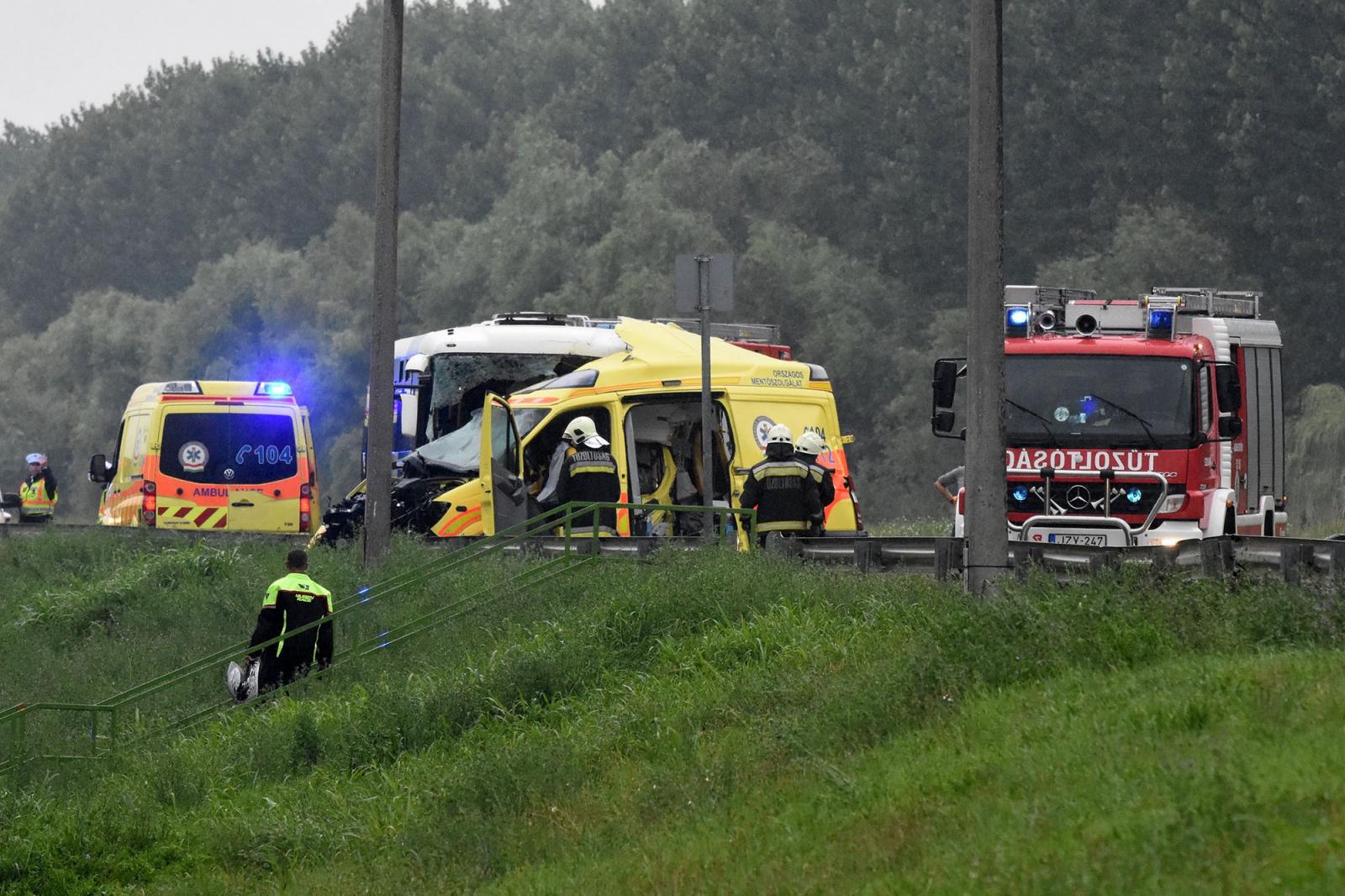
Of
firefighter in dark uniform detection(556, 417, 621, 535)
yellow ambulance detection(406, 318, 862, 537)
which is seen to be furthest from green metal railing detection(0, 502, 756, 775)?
yellow ambulance detection(406, 318, 862, 537)

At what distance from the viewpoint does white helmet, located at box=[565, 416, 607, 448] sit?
18375 millimetres

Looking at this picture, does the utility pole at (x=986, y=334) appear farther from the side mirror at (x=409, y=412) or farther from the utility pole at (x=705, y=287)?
the side mirror at (x=409, y=412)

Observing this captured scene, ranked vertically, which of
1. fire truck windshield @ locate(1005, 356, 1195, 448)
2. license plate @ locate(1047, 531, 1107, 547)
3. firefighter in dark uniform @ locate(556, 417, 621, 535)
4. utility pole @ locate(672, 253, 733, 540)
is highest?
utility pole @ locate(672, 253, 733, 540)

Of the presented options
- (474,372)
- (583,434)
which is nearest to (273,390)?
(474,372)

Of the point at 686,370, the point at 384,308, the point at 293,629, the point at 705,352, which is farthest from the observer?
the point at 686,370

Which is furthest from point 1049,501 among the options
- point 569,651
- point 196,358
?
point 196,358

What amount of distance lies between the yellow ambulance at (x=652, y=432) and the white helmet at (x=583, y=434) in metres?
0.65

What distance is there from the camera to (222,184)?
3487 inches

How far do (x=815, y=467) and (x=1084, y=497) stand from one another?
223cm

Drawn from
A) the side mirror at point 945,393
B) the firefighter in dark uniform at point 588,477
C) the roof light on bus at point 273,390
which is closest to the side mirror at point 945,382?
the side mirror at point 945,393

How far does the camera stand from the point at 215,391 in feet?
82.4

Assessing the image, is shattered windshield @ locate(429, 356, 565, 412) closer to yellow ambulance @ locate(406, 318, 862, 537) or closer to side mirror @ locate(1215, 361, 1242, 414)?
yellow ambulance @ locate(406, 318, 862, 537)

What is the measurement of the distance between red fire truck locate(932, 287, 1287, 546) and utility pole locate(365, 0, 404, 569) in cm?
508

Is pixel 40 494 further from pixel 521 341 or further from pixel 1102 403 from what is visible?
pixel 1102 403
